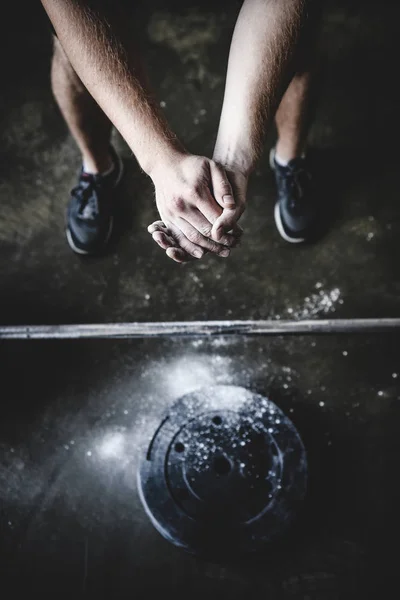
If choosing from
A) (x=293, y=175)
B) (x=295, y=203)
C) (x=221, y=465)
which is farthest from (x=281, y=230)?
(x=221, y=465)

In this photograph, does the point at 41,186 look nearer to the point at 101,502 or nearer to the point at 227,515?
the point at 101,502

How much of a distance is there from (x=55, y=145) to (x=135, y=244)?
31.6 inches

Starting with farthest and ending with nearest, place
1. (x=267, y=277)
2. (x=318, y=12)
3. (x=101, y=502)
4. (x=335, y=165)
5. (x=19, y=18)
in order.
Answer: (x=19, y=18) → (x=335, y=165) → (x=267, y=277) → (x=101, y=502) → (x=318, y=12)

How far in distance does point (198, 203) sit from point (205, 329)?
2.14 feet

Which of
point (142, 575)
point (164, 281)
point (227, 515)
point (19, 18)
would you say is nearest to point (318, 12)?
point (164, 281)

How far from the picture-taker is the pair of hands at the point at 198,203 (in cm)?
110

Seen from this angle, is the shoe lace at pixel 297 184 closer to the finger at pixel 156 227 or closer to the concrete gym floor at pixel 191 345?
the concrete gym floor at pixel 191 345

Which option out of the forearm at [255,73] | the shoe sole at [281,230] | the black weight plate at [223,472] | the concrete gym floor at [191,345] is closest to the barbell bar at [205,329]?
the concrete gym floor at [191,345]

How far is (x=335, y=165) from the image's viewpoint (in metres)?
2.07

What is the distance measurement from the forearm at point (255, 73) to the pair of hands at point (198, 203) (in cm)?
9

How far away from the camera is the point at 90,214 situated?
1944mm

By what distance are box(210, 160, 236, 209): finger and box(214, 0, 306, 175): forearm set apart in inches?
3.1

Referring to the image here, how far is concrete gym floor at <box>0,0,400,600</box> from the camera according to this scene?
54.9 inches

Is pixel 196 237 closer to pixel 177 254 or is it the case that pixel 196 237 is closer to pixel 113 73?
pixel 177 254
